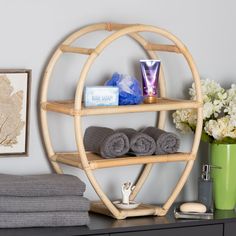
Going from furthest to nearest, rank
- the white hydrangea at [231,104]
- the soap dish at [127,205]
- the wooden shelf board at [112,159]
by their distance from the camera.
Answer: the white hydrangea at [231,104] < the soap dish at [127,205] < the wooden shelf board at [112,159]

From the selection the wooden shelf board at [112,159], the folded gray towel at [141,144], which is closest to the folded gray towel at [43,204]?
the wooden shelf board at [112,159]

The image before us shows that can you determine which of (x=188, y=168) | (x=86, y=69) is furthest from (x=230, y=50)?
(x=86, y=69)

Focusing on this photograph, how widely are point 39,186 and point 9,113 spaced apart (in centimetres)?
29

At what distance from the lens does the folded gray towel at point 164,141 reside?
242 centimetres

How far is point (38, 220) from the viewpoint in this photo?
7.14 ft

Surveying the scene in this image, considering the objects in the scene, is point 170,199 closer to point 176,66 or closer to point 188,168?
point 188,168

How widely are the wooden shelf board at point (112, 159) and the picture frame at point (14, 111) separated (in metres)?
0.13

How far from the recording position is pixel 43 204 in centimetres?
219

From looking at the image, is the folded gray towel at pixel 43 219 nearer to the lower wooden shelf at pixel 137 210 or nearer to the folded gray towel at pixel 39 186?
the folded gray towel at pixel 39 186

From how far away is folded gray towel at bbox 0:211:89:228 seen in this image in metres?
2.15

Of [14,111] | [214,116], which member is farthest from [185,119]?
[14,111]

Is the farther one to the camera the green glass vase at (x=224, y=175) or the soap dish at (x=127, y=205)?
the green glass vase at (x=224, y=175)

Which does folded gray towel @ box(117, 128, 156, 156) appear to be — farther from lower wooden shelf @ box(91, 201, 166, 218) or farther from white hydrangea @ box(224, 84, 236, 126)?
white hydrangea @ box(224, 84, 236, 126)

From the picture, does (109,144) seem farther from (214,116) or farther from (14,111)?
(214,116)
